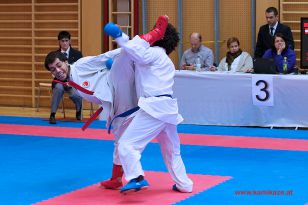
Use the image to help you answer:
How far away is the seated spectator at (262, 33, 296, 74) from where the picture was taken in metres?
10.9

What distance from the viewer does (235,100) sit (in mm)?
10938

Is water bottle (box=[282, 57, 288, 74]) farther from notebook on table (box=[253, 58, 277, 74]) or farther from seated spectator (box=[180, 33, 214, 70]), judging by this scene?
seated spectator (box=[180, 33, 214, 70])

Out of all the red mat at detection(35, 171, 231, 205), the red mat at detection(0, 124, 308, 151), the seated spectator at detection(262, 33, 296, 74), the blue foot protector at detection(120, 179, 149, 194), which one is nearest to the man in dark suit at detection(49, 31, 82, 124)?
the red mat at detection(0, 124, 308, 151)

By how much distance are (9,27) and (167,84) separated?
30.8 ft

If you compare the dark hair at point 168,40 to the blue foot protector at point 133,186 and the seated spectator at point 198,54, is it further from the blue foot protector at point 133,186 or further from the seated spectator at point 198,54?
the seated spectator at point 198,54

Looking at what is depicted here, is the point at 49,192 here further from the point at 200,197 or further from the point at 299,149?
the point at 299,149

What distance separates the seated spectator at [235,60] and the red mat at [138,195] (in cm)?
507

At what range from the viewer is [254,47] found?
41.6 feet

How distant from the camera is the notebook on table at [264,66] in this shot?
423 inches

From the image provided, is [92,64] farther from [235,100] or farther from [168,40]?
[235,100]

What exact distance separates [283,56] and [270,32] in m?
0.79

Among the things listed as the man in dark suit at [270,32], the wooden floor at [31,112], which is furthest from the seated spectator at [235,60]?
the wooden floor at [31,112]

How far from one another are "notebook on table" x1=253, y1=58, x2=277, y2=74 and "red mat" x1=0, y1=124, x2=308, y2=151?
4.79ft

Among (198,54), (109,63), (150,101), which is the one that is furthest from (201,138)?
(150,101)
